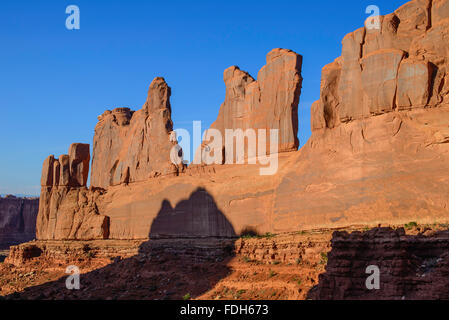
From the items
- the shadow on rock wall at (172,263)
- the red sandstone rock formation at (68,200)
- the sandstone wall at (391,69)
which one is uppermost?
the sandstone wall at (391,69)

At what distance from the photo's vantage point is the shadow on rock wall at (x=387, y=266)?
1345cm

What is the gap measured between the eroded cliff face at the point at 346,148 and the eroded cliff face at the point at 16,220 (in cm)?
5835

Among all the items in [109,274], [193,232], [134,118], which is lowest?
[109,274]

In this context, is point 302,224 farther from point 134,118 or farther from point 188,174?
point 134,118

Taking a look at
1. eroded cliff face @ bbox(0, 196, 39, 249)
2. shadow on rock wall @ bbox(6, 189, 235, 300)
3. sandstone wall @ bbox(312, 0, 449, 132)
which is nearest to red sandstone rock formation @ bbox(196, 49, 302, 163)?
sandstone wall @ bbox(312, 0, 449, 132)

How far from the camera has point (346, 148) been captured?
22266 mm

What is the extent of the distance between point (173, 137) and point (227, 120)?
21.4ft

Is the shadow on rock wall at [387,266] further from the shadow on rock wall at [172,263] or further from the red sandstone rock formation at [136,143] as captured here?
the red sandstone rock formation at [136,143]

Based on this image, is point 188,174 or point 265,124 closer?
point 265,124

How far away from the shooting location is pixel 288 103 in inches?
1055

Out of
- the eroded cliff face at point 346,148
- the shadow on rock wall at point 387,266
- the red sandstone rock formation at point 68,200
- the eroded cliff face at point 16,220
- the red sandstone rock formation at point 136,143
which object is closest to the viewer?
the shadow on rock wall at point 387,266

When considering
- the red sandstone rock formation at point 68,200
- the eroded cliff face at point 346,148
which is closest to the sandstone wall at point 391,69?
the eroded cliff face at point 346,148

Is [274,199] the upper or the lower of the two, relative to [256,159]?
lower

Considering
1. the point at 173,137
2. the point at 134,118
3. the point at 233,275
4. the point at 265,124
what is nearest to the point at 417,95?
the point at 265,124
